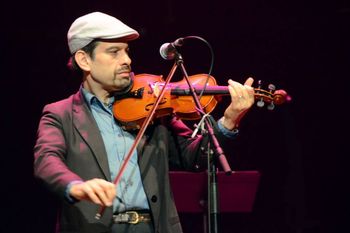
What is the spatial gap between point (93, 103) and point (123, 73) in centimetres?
19

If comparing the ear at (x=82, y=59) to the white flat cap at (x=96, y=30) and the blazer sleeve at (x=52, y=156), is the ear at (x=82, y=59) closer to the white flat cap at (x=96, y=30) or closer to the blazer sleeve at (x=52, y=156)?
the white flat cap at (x=96, y=30)

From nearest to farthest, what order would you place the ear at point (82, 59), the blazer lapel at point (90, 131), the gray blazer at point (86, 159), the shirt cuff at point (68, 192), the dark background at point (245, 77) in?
the shirt cuff at point (68, 192)
the gray blazer at point (86, 159)
the blazer lapel at point (90, 131)
the ear at point (82, 59)
the dark background at point (245, 77)

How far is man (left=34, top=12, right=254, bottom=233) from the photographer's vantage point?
2531mm

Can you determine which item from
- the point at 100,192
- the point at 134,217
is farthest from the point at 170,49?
the point at 100,192

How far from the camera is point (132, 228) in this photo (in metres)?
2.56

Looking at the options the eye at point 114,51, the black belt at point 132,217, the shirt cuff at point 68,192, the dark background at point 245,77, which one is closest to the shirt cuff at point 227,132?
the black belt at point 132,217

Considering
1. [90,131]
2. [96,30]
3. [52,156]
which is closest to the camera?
[52,156]

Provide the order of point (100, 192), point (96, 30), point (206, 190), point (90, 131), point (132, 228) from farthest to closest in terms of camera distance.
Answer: point (206, 190)
point (96, 30)
point (90, 131)
point (132, 228)
point (100, 192)

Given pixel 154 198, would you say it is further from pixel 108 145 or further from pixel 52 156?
pixel 52 156

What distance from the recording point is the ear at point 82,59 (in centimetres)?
289

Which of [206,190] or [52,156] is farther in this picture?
[206,190]

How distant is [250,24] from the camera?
5035mm

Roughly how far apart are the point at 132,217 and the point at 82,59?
0.78m

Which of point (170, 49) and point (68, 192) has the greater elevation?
point (170, 49)
